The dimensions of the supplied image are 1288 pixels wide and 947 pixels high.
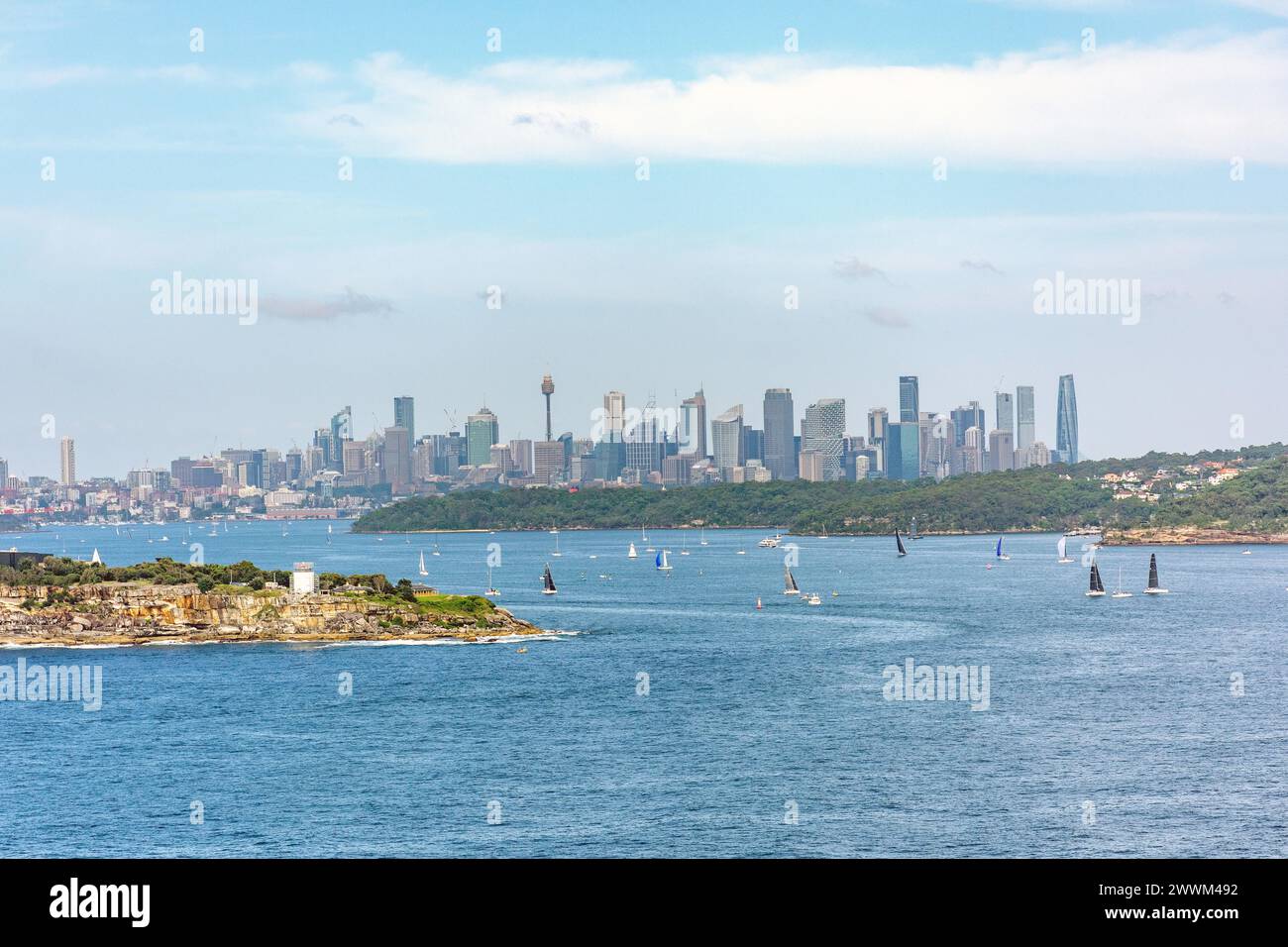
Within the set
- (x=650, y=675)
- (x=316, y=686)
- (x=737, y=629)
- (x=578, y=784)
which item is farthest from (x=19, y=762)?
(x=737, y=629)

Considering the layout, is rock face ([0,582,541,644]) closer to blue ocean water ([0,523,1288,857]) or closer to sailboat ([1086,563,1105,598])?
blue ocean water ([0,523,1288,857])

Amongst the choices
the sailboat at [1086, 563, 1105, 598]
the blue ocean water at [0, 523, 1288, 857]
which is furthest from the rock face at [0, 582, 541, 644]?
the sailboat at [1086, 563, 1105, 598]

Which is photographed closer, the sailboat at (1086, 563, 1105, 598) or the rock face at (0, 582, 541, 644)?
the rock face at (0, 582, 541, 644)

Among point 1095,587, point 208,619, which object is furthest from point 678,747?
point 1095,587

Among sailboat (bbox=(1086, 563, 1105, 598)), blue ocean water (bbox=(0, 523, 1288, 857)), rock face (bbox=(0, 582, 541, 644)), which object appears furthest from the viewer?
sailboat (bbox=(1086, 563, 1105, 598))
